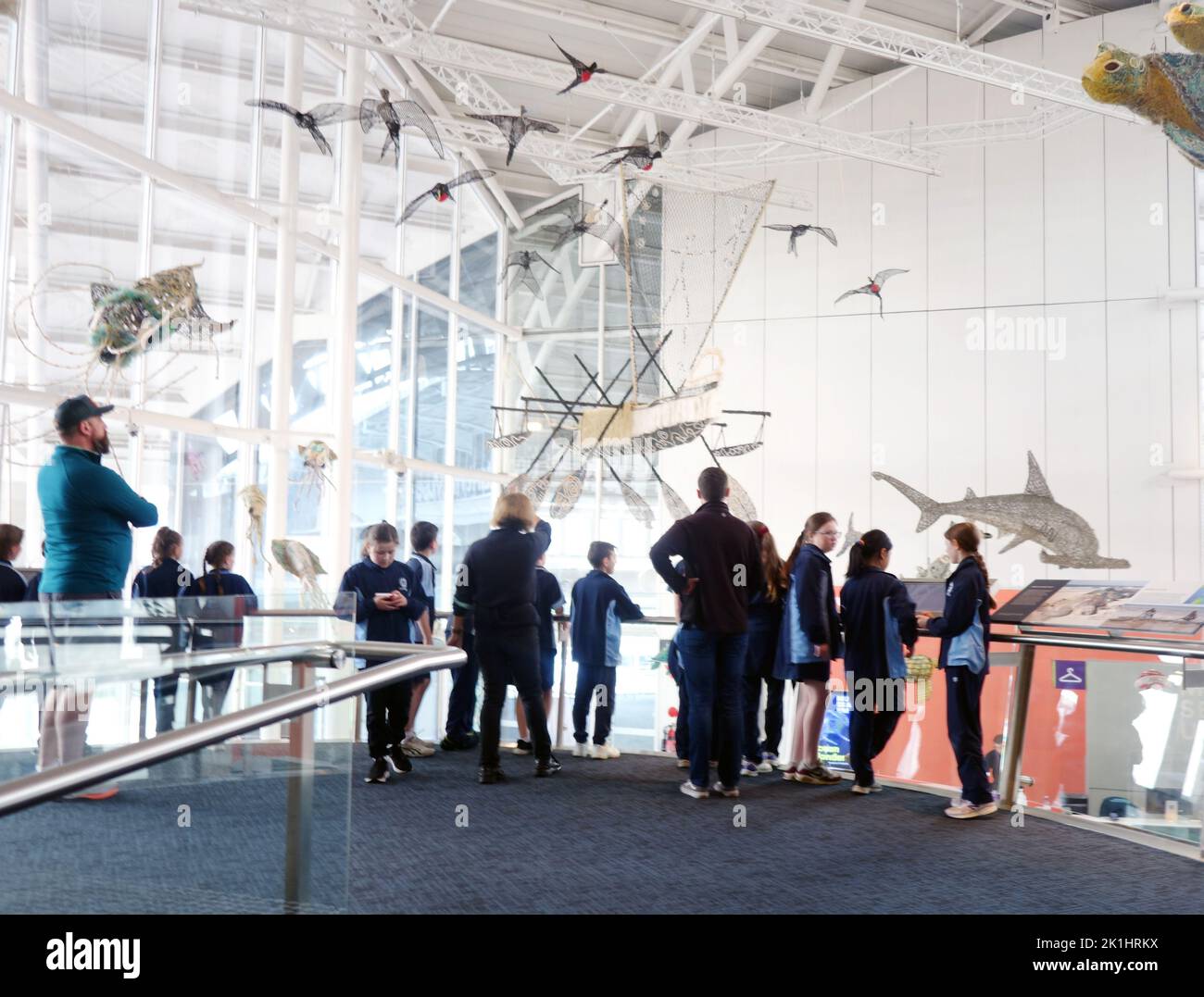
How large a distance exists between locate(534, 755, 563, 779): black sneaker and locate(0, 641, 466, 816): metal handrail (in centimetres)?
235

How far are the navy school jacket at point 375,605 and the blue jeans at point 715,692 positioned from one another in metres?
1.21

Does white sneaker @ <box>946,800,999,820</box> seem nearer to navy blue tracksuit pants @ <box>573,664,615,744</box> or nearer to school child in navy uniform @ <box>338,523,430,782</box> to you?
navy blue tracksuit pants @ <box>573,664,615,744</box>

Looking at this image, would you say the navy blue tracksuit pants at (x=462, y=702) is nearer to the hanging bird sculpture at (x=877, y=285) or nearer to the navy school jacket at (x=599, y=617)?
the navy school jacket at (x=599, y=617)

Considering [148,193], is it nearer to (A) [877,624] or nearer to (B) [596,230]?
(B) [596,230]

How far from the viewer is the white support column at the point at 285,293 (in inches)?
411

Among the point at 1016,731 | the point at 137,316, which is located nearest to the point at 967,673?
the point at 1016,731

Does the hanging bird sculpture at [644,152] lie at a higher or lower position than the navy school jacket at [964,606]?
higher

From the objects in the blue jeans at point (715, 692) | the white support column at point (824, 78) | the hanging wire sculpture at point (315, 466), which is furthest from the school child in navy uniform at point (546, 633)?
the white support column at point (824, 78)

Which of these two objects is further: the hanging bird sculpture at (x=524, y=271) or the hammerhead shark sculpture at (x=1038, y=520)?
the hanging bird sculpture at (x=524, y=271)

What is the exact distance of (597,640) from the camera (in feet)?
18.4

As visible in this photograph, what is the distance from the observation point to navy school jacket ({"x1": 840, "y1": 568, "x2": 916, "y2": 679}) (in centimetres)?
480

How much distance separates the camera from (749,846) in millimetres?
3830

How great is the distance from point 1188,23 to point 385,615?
12.1 feet
